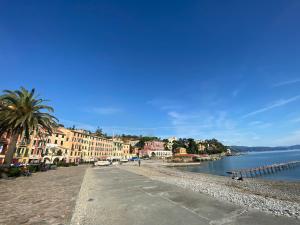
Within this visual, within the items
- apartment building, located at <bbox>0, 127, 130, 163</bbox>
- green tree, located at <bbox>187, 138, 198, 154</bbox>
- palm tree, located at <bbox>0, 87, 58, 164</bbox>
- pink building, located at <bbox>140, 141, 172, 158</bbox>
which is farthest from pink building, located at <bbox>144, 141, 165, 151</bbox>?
palm tree, located at <bbox>0, 87, 58, 164</bbox>

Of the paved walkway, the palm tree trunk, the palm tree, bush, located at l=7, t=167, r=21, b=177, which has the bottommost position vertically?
the paved walkway

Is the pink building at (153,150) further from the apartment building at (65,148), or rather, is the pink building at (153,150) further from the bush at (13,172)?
the bush at (13,172)

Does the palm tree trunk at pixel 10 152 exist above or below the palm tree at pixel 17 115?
below

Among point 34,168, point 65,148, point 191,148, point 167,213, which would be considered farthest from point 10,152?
Result: point 191,148

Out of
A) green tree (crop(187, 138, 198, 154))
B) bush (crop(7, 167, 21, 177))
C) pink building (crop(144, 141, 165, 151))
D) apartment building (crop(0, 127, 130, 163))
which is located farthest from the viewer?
green tree (crop(187, 138, 198, 154))

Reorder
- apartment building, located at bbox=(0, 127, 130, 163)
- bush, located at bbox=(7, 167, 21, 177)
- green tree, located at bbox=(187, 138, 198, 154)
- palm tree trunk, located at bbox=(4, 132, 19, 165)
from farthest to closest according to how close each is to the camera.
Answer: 1. green tree, located at bbox=(187, 138, 198, 154)
2. apartment building, located at bbox=(0, 127, 130, 163)
3. palm tree trunk, located at bbox=(4, 132, 19, 165)
4. bush, located at bbox=(7, 167, 21, 177)

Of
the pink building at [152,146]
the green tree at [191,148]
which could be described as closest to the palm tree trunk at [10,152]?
the pink building at [152,146]

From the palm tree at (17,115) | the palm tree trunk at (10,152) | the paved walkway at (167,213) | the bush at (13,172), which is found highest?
the palm tree at (17,115)

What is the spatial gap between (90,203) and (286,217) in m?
10.5

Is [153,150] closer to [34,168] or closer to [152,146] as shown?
[152,146]

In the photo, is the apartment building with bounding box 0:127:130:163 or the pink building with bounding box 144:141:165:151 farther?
the pink building with bounding box 144:141:165:151

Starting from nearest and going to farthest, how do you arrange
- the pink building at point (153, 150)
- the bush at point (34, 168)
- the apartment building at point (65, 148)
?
the bush at point (34, 168)
the apartment building at point (65, 148)
the pink building at point (153, 150)

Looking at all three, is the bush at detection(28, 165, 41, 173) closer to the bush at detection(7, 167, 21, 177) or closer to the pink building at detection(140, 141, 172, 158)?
the bush at detection(7, 167, 21, 177)

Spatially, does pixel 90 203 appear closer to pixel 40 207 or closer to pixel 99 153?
pixel 40 207
